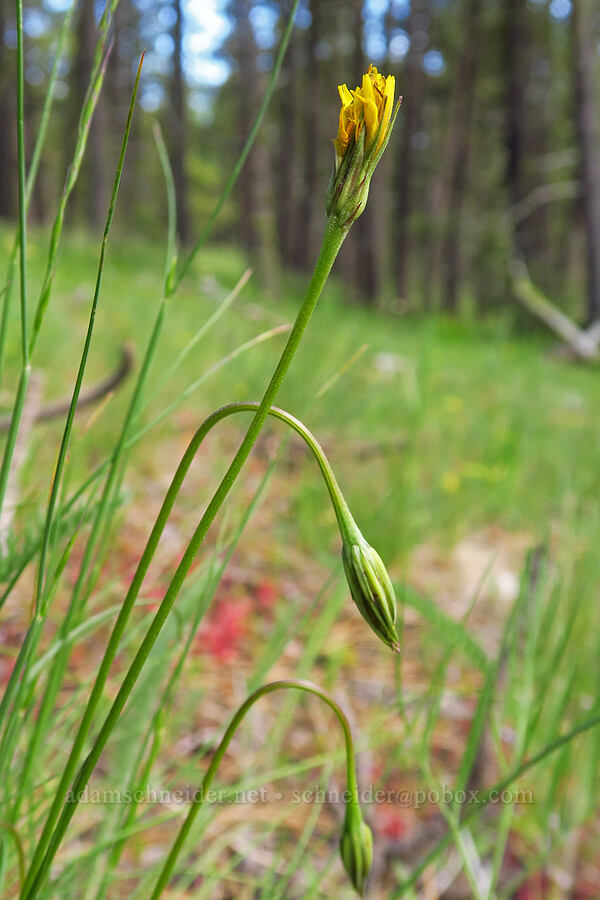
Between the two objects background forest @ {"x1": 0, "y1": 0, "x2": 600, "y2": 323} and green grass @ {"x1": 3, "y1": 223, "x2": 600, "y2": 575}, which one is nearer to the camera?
green grass @ {"x1": 3, "y1": 223, "x2": 600, "y2": 575}

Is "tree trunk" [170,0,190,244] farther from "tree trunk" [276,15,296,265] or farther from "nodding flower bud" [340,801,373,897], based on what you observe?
"nodding flower bud" [340,801,373,897]

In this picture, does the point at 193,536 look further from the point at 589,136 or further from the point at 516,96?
the point at 516,96

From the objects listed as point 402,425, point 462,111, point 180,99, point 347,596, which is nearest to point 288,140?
point 180,99

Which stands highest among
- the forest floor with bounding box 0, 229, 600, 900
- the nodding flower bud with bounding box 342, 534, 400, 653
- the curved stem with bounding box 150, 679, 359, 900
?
the nodding flower bud with bounding box 342, 534, 400, 653

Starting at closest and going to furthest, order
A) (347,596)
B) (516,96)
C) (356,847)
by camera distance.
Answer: (356,847) → (347,596) → (516,96)

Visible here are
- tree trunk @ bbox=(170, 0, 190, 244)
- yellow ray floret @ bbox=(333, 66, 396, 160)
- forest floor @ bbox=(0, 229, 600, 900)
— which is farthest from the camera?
tree trunk @ bbox=(170, 0, 190, 244)

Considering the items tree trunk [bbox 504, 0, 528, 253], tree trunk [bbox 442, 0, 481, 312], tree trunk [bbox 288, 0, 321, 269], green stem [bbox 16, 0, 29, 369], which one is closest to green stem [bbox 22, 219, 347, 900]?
green stem [bbox 16, 0, 29, 369]
